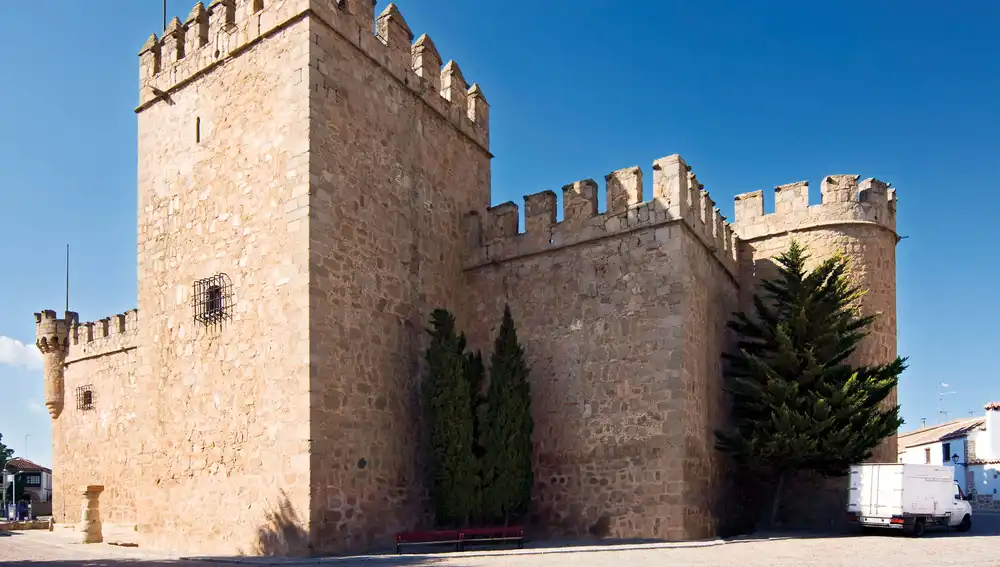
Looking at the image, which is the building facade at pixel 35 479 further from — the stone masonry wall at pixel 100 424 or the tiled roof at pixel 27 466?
the stone masonry wall at pixel 100 424

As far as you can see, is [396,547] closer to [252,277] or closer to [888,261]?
[252,277]

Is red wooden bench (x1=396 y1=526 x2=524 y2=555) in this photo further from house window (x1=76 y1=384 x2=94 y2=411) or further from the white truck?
house window (x1=76 y1=384 x2=94 y2=411)

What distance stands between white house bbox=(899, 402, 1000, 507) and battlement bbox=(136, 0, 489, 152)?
22.8m

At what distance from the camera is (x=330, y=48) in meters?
12.1

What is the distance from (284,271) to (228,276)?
1302 millimetres

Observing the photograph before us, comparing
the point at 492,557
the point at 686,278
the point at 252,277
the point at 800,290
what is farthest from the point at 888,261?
the point at 252,277

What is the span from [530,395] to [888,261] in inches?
302

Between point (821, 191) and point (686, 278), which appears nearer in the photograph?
point (686, 278)

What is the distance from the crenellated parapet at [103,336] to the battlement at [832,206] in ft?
50.7

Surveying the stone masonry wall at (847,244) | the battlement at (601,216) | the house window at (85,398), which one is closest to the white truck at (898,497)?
the stone masonry wall at (847,244)

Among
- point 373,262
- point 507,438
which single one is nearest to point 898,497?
point 507,438

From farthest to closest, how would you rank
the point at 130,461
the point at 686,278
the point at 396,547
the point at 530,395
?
the point at 130,461 → the point at 530,395 → the point at 686,278 → the point at 396,547

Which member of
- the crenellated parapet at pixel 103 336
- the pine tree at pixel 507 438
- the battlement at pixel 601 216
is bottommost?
the pine tree at pixel 507 438

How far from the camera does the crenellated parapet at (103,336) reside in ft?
71.6
